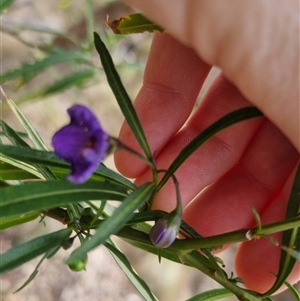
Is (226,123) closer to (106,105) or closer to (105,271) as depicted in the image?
(105,271)

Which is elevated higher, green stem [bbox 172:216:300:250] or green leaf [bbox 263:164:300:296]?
green leaf [bbox 263:164:300:296]

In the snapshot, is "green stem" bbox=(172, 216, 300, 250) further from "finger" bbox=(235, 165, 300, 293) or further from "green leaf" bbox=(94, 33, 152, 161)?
"finger" bbox=(235, 165, 300, 293)

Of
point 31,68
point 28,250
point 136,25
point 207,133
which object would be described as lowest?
point 28,250

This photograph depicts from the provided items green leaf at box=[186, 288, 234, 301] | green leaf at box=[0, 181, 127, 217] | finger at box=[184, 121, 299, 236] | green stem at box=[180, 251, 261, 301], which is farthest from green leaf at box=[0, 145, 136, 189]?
finger at box=[184, 121, 299, 236]

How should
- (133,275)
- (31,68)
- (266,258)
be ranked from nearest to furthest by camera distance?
1. (133,275)
2. (266,258)
3. (31,68)

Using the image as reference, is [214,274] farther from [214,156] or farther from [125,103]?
[214,156]

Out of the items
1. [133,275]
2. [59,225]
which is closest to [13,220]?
[133,275]

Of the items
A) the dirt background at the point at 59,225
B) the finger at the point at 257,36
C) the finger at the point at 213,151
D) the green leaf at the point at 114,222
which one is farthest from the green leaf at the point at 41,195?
the dirt background at the point at 59,225
